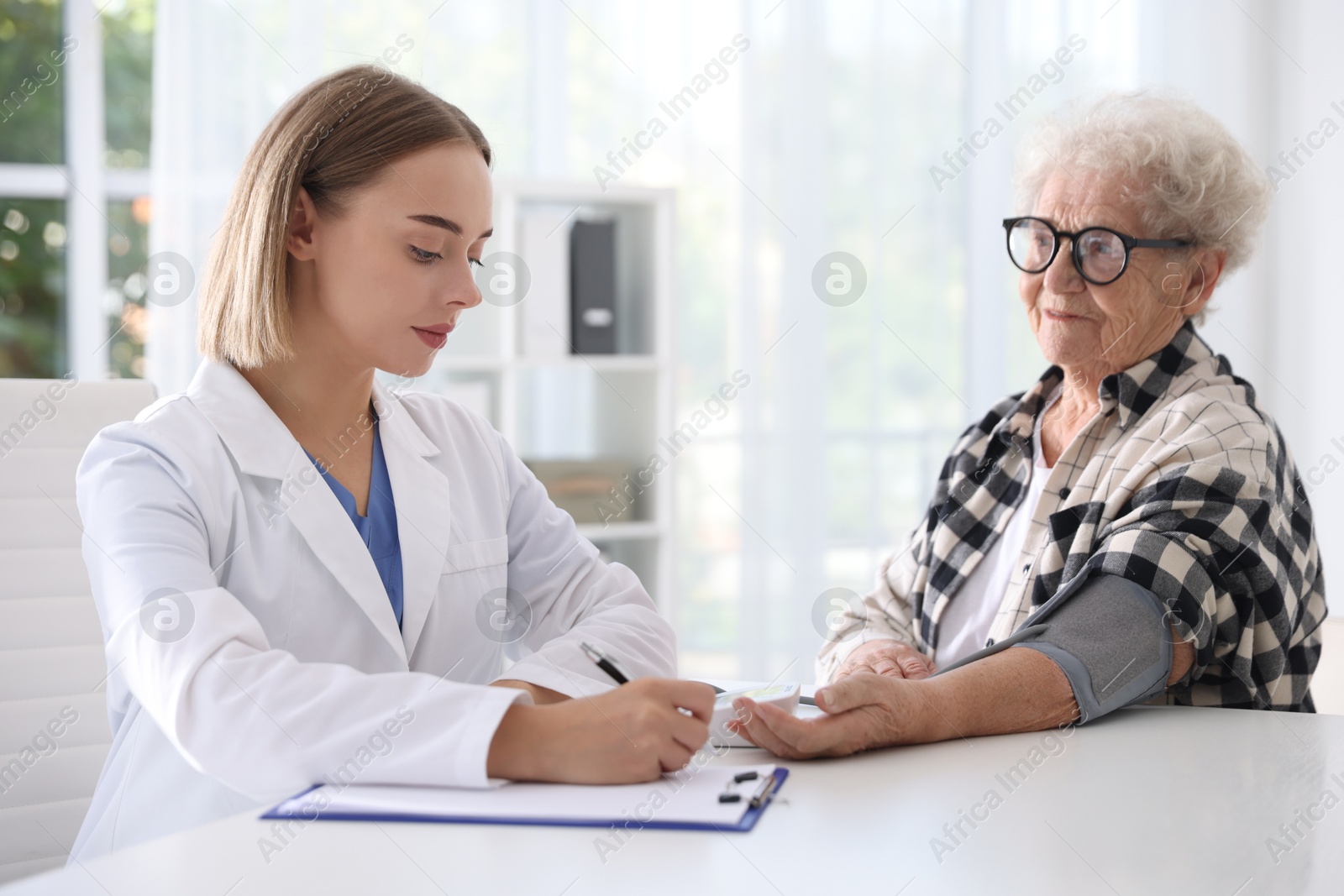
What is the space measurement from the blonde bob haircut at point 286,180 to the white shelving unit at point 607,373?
1.71 meters

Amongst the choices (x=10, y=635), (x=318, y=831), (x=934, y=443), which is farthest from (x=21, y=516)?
(x=934, y=443)

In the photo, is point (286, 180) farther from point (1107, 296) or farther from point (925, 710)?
point (1107, 296)

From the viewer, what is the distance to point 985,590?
1665 millimetres

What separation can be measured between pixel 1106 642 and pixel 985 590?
1.36ft

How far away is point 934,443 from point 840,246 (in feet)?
2.54

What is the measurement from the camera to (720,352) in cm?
363

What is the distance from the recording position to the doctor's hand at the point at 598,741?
0.94m

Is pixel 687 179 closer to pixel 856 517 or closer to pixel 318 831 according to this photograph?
pixel 856 517

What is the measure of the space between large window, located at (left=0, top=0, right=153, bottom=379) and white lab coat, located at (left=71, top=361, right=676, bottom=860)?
2.21m

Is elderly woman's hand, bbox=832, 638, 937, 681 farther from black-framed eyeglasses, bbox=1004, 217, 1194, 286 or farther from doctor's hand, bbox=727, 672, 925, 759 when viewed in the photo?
black-framed eyeglasses, bbox=1004, 217, 1194, 286

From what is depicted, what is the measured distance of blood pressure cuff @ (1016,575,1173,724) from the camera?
1220mm

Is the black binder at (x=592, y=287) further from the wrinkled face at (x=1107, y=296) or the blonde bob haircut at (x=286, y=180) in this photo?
the blonde bob haircut at (x=286, y=180)

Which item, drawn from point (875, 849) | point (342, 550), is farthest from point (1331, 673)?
point (342, 550)

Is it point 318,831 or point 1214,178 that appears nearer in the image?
point 318,831
